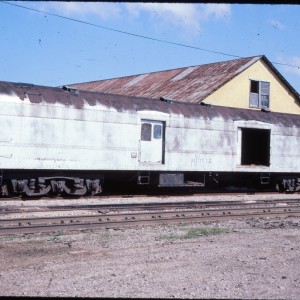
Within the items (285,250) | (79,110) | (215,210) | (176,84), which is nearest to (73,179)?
(79,110)

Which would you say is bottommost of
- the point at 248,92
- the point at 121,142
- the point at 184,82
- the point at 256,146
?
the point at 121,142

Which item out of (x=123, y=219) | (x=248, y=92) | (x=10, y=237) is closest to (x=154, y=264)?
(x=10, y=237)

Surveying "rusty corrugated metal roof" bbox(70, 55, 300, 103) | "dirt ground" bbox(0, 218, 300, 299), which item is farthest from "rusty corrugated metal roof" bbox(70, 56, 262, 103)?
"dirt ground" bbox(0, 218, 300, 299)

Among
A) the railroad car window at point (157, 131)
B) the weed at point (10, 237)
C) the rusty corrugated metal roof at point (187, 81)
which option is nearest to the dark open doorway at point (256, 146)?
the railroad car window at point (157, 131)

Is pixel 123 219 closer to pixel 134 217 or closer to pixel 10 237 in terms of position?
pixel 134 217

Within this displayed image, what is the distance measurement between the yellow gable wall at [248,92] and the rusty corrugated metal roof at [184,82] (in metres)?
0.47

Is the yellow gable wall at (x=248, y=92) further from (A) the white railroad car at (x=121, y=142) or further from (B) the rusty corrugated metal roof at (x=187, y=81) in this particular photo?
(A) the white railroad car at (x=121, y=142)

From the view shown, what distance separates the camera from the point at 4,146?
13188mm

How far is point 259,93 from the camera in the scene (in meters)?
30.9

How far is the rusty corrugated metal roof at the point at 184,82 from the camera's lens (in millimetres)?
28688

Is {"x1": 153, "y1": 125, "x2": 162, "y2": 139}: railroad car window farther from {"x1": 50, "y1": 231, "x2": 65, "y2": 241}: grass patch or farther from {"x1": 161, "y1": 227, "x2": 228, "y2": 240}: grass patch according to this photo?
{"x1": 50, "y1": 231, "x2": 65, "y2": 241}: grass patch

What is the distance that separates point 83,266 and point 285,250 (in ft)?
11.3

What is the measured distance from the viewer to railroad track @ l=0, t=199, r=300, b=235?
916cm

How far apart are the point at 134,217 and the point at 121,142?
5.02 meters
